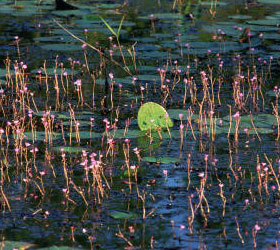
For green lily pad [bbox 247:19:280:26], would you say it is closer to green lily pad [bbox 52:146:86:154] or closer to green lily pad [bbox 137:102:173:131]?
green lily pad [bbox 137:102:173:131]

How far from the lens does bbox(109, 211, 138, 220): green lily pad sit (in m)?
4.71

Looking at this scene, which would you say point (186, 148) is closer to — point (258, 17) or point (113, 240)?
point (113, 240)

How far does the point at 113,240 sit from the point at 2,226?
68 centimetres

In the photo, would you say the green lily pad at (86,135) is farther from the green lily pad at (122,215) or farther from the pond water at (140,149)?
the green lily pad at (122,215)

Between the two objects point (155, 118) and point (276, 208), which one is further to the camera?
point (155, 118)

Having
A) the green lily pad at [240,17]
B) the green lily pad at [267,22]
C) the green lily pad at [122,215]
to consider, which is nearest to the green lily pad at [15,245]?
the green lily pad at [122,215]

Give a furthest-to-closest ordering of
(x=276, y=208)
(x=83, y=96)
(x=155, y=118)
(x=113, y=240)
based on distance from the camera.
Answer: (x=83, y=96) < (x=155, y=118) < (x=276, y=208) < (x=113, y=240)

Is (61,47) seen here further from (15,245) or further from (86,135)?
(15,245)

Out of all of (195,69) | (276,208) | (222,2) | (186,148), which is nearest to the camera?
(276,208)

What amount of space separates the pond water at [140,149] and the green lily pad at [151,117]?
8 centimetres

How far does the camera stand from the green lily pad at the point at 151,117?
6.66 meters

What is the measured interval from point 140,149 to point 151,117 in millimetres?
550

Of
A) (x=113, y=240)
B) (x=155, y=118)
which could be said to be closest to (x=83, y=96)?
(x=155, y=118)

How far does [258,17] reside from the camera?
13.1m
